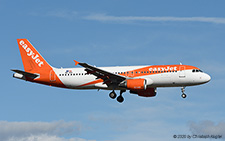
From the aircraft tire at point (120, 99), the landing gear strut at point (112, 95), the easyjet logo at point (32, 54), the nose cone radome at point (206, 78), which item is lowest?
the aircraft tire at point (120, 99)

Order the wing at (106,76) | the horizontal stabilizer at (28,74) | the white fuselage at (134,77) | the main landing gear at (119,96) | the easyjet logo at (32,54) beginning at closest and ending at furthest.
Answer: the wing at (106,76), the white fuselage at (134,77), the horizontal stabilizer at (28,74), the main landing gear at (119,96), the easyjet logo at (32,54)

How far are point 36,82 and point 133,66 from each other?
14264 mm

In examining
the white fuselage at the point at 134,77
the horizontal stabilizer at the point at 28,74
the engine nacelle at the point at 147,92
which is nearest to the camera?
the white fuselage at the point at 134,77

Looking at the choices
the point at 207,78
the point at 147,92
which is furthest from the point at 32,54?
the point at 207,78

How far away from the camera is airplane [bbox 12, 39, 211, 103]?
57.2m

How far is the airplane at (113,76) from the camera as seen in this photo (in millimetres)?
57156

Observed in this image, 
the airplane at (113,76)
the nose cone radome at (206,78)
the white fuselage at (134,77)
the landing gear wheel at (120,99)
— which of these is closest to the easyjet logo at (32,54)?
the airplane at (113,76)

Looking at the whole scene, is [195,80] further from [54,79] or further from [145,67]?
[54,79]

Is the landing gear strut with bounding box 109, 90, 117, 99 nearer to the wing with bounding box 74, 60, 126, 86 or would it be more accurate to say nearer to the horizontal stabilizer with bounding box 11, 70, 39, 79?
the wing with bounding box 74, 60, 126, 86

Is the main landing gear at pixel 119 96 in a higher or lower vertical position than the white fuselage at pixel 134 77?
lower

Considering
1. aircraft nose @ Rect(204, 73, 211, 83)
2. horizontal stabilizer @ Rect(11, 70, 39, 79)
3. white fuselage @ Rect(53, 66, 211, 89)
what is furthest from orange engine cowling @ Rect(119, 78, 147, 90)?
horizontal stabilizer @ Rect(11, 70, 39, 79)

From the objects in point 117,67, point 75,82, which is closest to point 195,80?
point 117,67

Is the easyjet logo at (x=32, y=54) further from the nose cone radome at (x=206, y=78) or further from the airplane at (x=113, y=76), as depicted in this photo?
the nose cone radome at (x=206, y=78)

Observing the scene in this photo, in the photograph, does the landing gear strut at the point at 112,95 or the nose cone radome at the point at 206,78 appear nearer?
the nose cone radome at the point at 206,78
